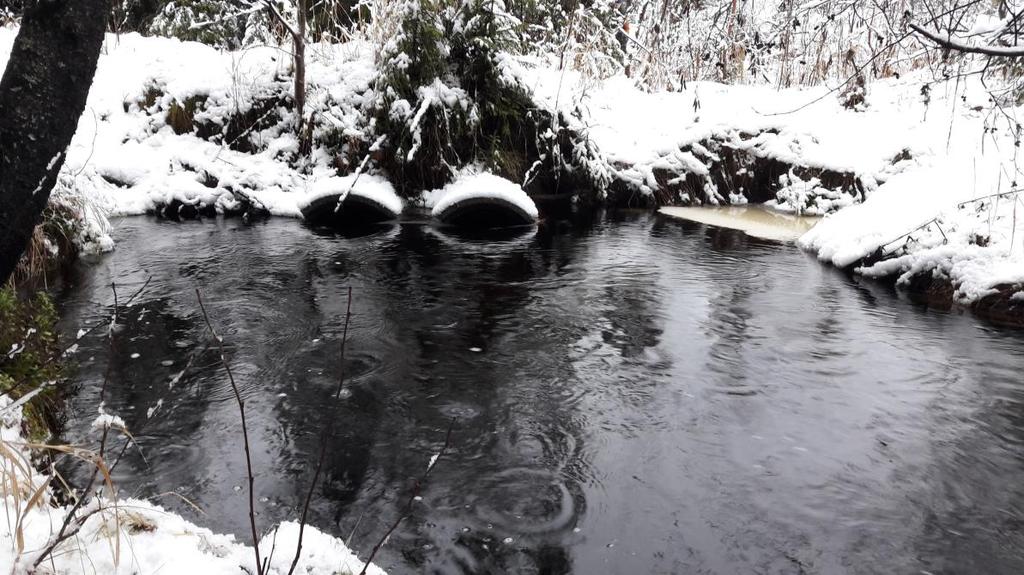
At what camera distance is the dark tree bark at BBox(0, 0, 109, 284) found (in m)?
2.00

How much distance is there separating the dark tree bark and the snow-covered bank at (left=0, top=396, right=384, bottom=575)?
0.62 metres

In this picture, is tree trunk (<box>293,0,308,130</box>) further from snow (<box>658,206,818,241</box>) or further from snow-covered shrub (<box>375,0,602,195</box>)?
snow (<box>658,206,818,241</box>)

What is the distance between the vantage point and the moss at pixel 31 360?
313cm

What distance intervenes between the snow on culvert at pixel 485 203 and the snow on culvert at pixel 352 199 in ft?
2.37

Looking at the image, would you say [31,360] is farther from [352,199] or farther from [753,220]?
[753,220]

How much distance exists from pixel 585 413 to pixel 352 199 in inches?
265

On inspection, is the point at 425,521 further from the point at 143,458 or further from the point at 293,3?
the point at 293,3

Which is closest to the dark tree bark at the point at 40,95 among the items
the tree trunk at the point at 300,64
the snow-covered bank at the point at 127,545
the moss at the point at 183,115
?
the snow-covered bank at the point at 127,545

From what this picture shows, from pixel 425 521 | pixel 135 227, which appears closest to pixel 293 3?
pixel 135 227

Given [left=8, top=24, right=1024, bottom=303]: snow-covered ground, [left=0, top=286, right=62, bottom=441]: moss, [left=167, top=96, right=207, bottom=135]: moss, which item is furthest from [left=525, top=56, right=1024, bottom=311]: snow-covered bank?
[left=0, top=286, right=62, bottom=441]: moss

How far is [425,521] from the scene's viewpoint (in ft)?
10.4

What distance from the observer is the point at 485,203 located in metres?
9.77

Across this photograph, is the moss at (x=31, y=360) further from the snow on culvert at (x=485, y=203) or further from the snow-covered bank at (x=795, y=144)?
the snow-covered bank at (x=795, y=144)

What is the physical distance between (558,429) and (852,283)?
193 inches
